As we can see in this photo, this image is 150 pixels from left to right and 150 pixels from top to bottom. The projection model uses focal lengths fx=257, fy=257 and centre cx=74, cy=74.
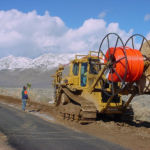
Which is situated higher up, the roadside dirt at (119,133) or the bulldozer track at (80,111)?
the bulldozer track at (80,111)

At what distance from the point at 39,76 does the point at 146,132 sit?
98.3m

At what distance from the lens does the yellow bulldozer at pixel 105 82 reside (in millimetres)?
8945

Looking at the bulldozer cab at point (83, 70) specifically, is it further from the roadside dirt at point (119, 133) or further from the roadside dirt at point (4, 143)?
the roadside dirt at point (4, 143)

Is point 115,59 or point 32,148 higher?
point 115,59

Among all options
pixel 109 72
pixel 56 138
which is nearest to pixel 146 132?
pixel 109 72

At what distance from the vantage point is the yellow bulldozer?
895cm

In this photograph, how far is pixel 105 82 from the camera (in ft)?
37.9

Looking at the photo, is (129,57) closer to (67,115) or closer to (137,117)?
(67,115)

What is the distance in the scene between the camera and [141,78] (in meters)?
9.14

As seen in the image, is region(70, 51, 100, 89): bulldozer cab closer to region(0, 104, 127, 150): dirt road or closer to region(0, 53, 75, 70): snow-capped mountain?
region(0, 104, 127, 150): dirt road

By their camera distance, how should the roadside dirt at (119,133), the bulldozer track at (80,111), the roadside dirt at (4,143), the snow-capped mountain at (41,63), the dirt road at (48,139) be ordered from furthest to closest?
the snow-capped mountain at (41,63) → the bulldozer track at (80,111) → the roadside dirt at (119,133) → the dirt road at (48,139) → the roadside dirt at (4,143)

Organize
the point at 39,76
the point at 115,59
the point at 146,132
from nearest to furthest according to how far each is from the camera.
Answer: the point at 115,59, the point at 146,132, the point at 39,76

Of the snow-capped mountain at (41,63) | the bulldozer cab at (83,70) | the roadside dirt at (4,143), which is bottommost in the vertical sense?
the roadside dirt at (4,143)

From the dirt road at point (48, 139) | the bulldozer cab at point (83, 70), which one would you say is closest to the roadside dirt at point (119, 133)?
the dirt road at point (48, 139)
